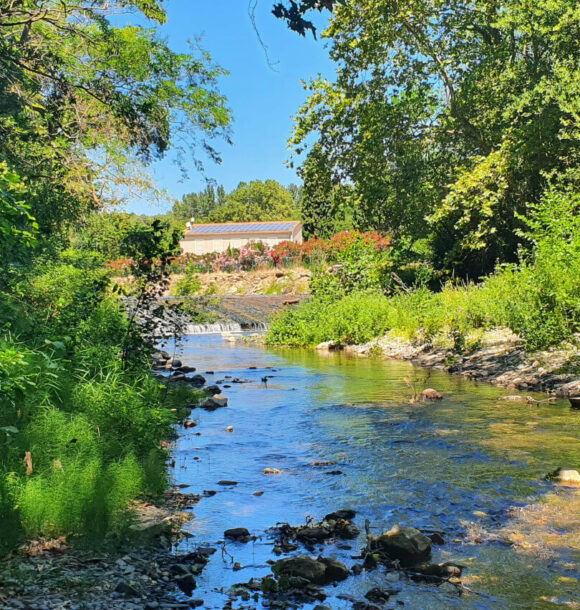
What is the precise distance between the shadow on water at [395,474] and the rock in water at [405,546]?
0.14 meters

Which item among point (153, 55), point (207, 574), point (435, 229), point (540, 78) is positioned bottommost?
point (207, 574)

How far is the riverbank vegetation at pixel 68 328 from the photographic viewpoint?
4.76 m

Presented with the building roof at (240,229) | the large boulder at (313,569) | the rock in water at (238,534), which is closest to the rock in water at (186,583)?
the large boulder at (313,569)

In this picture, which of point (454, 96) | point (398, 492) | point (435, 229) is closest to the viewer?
point (398, 492)

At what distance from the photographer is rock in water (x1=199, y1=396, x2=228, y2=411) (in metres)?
10.3

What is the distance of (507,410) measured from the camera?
A: 928 centimetres

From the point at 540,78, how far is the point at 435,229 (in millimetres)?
6141

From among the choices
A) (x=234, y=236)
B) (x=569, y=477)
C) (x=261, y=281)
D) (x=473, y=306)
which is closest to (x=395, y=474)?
(x=569, y=477)

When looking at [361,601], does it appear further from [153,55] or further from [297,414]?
[153,55]

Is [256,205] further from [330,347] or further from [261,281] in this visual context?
[330,347]

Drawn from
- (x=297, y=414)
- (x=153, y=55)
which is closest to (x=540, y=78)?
(x=153, y=55)

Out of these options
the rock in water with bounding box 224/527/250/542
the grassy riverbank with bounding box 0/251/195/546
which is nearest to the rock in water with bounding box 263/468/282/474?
the grassy riverbank with bounding box 0/251/195/546

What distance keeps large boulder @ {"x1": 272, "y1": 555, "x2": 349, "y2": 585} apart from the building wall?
175 feet

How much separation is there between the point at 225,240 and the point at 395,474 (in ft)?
171
